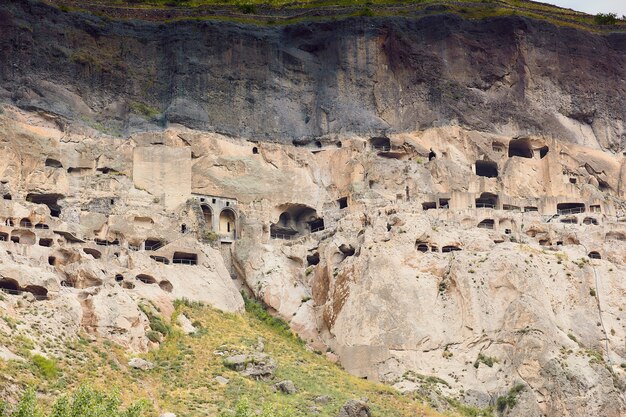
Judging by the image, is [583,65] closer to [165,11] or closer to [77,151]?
[165,11]

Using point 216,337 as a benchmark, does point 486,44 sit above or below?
above

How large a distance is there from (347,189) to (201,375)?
86.6 feet

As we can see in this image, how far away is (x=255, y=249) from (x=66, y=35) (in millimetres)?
22386

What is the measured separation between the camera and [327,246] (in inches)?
2849

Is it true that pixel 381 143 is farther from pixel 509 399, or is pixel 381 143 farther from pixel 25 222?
pixel 25 222

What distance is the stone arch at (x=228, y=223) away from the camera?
76.8 metres

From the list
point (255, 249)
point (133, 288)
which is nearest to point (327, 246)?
point (255, 249)

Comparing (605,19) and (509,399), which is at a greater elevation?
(605,19)

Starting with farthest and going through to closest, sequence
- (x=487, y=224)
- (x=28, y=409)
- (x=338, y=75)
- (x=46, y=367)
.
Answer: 1. (x=338, y=75)
2. (x=487, y=224)
3. (x=46, y=367)
4. (x=28, y=409)

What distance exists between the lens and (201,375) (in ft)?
186

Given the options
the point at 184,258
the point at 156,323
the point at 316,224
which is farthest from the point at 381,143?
the point at 156,323

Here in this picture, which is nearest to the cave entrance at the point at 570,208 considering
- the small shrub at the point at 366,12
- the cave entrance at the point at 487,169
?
the cave entrance at the point at 487,169

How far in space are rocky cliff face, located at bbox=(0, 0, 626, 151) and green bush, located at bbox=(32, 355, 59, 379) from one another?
31695 mm

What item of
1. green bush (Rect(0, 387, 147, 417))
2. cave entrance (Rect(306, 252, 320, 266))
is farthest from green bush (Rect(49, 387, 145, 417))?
cave entrance (Rect(306, 252, 320, 266))
